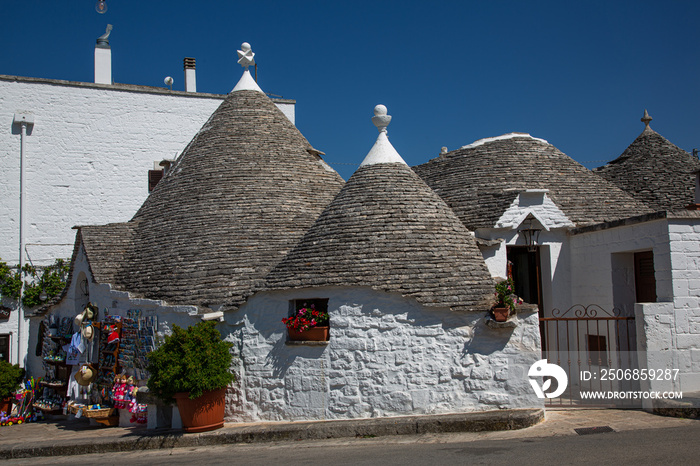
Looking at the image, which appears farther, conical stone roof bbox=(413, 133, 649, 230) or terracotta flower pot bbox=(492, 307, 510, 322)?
conical stone roof bbox=(413, 133, 649, 230)

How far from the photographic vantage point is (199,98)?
800 inches

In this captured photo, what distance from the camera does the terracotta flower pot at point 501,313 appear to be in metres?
8.60

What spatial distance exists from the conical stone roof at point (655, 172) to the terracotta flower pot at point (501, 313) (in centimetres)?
687

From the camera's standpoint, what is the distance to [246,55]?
14750mm

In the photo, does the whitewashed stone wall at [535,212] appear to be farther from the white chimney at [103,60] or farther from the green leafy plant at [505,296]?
the white chimney at [103,60]

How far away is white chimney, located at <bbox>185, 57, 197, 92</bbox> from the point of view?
2156 cm

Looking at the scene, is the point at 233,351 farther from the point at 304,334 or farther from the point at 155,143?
the point at 155,143

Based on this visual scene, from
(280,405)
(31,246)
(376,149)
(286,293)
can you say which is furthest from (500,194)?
(31,246)

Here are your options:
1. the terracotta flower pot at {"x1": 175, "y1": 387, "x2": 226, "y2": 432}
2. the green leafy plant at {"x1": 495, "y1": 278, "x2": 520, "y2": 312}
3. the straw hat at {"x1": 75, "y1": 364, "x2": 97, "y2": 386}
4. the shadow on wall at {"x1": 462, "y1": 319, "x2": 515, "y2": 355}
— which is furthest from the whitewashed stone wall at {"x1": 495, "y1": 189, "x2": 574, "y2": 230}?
the straw hat at {"x1": 75, "y1": 364, "x2": 97, "y2": 386}

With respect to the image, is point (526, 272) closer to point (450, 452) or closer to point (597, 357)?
point (597, 357)

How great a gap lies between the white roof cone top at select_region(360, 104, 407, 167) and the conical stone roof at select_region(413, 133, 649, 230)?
2214 millimetres

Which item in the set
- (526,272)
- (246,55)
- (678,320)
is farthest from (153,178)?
(678,320)

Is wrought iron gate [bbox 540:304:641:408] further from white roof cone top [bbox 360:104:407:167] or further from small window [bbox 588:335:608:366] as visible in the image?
white roof cone top [bbox 360:104:407:167]

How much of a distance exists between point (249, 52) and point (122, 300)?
22.6 feet
